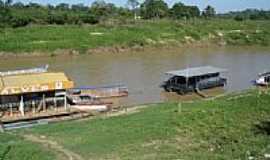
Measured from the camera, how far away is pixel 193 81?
36875mm

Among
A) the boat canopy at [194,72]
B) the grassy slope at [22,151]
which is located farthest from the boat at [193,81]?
the grassy slope at [22,151]

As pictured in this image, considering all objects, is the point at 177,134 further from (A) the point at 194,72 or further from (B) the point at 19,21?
(B) the point at 19,21

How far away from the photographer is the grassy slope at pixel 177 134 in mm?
17141

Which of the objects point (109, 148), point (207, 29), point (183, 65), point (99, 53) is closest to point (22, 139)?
point (109, 148)

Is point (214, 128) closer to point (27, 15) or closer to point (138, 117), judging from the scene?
point (138, 117)

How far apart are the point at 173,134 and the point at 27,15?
194ft

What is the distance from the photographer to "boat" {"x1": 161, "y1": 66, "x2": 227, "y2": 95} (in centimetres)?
3628

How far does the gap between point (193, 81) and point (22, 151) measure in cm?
2174

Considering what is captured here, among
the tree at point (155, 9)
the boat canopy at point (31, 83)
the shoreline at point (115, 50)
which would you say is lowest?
the shoreline at point (115, 50)

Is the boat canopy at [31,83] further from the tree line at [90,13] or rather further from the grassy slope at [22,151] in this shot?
the tree line at [90,13]

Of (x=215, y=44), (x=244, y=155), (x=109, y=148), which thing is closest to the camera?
(x=244, y=155)

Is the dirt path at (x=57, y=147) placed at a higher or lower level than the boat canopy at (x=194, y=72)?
lower

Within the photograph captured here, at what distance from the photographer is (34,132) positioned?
2092 centimetres

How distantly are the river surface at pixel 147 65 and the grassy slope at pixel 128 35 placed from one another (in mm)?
3652
